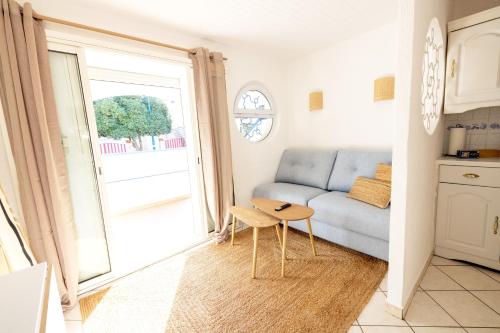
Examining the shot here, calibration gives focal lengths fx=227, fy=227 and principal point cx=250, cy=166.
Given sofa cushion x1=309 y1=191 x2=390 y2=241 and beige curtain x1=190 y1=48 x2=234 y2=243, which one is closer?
sofa cushion x1=309 y1=191 x2=390 y2=241

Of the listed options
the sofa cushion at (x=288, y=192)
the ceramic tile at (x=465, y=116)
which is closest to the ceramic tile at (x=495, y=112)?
the ceramic tile at (x=465, y=116)

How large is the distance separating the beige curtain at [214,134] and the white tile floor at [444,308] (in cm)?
143

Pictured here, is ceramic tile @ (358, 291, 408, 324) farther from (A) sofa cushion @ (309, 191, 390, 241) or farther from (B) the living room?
(A) sofa cushion @ (309, 191, 390, 241)

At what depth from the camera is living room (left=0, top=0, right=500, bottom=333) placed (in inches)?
56.1

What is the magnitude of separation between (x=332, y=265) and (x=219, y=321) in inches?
43.7

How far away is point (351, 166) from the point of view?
8.74 ft

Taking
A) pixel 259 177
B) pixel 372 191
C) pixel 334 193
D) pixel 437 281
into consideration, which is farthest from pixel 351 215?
pixel 259 177

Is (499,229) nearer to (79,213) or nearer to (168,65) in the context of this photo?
(168,65)

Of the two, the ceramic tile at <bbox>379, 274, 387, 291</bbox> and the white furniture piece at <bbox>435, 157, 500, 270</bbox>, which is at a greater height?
the white furniture piece at <bbox>435, 157, 500, 270</bbox>

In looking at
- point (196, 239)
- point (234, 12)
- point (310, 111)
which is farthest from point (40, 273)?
point (310, 111)

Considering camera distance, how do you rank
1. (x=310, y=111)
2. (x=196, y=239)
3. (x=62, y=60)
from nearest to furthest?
(x=62, y=60)
(x=196, y=239)
(x=310, y=111)

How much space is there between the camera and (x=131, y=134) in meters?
4.11

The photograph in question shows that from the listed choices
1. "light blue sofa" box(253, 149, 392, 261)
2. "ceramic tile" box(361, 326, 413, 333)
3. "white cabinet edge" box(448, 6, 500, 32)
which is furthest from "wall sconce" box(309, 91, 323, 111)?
"ceramic tile" box(361, 326, 413, 333)

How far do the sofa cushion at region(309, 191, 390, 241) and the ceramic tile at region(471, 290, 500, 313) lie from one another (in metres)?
0.65
